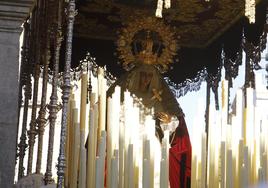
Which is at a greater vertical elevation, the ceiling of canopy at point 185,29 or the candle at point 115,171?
the ceiling of canopy at point 185,29

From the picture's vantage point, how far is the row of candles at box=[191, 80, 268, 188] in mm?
5039

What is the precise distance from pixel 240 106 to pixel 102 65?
328 cm

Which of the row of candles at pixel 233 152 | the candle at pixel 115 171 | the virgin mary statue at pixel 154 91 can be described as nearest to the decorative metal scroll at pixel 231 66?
the virgin mary statue at pixel 154 91

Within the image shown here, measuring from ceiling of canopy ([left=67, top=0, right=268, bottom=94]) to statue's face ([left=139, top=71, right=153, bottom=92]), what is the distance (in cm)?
50

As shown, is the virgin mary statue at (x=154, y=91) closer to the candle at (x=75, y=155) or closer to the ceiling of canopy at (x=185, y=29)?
the ceiling of canopy at (x=185, y=29)

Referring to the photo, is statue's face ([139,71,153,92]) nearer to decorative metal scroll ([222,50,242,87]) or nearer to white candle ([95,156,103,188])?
decorative metal scroll ([222,50,242,87])

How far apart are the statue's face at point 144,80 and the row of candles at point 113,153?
8.67 ft

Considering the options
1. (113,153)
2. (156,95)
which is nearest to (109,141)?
(113,153)

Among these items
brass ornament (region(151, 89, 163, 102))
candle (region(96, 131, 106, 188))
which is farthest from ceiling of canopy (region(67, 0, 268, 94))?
candle (region(96, 131, 106, 188))

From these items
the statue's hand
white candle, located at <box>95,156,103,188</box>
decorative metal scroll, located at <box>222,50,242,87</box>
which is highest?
decorative metal scroll, located at <box>222,50,242,87</box>

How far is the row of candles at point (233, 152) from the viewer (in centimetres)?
504

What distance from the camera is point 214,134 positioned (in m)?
5.18

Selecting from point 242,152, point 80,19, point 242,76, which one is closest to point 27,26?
point 80,19

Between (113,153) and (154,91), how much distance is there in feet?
9.57
